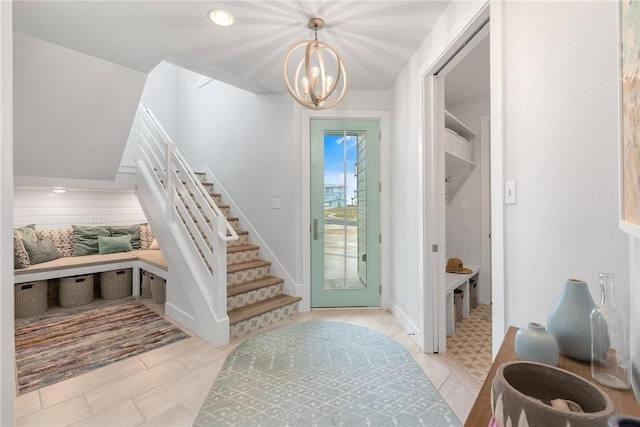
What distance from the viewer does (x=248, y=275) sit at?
324cm

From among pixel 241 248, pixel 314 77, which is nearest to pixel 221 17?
pixel 314 77

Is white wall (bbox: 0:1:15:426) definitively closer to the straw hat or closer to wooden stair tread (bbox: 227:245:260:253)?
wooden stair tread (bbox: 227:245:260:253)

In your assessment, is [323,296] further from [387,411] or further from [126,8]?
[126,8]

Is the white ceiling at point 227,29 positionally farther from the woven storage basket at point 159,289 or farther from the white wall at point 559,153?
the woven storage basket at point 159,289

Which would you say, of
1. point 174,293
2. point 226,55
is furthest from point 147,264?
point 226,55

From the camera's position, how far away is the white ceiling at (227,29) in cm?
186

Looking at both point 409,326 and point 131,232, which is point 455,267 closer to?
point 409,326

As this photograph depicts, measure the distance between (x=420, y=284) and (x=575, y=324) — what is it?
162 centimetres

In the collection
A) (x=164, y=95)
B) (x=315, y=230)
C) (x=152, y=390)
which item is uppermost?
(x=164, y=95)

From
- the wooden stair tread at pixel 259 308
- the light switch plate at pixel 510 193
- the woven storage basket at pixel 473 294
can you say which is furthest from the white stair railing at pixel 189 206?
the woven storage basket at pixel 473 294

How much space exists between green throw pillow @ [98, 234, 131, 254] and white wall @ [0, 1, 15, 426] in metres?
3.13

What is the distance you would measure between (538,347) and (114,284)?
4.43 metres

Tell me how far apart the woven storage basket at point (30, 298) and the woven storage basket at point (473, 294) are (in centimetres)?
491

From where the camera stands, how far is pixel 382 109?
10.7ft
